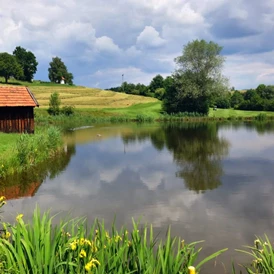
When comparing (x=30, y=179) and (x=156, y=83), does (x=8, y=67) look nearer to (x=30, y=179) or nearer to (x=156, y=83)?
(x=156, y=83)

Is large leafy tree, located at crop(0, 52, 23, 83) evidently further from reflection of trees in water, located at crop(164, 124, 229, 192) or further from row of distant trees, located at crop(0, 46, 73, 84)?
reflection of trees in water, located at crop(164, 124, 229, 192)

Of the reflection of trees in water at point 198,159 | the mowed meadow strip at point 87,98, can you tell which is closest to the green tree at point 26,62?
the mowed meadow strip at point 87,98

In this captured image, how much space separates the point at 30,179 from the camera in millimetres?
16453

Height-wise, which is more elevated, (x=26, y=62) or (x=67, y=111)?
(x=26, y=62)

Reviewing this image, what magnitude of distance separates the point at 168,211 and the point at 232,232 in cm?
262

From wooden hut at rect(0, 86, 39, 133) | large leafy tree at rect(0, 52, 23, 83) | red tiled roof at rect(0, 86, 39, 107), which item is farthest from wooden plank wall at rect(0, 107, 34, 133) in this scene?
large leafy tree at rect(0, 52, 23, 83)

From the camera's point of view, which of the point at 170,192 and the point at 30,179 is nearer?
the point at 170,192

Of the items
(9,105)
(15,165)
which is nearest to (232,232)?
(15,165)

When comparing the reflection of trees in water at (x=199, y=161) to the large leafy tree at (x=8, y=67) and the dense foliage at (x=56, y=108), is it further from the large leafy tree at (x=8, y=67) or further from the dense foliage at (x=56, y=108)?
the large leafy tree at (x=8, y=67)

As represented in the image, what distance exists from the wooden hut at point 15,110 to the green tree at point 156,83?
301 feet

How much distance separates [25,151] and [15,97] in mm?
13117

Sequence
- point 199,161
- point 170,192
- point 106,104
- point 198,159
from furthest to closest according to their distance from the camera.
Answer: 1. point 106,104
2. point 198,159
3. point 199,161
4. point 170,192

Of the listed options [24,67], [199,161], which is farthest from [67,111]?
[24,67]

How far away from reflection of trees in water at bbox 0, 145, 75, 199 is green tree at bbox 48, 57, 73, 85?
11620cm
